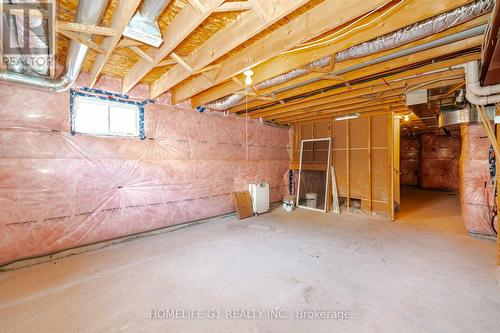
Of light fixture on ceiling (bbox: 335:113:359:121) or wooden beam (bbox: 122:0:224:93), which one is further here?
light fixture on ceiling (bbox: 335:113:359:121)

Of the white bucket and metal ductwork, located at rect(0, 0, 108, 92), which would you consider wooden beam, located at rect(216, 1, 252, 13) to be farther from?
the white bucket

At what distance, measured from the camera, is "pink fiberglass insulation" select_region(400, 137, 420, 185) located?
850 cm

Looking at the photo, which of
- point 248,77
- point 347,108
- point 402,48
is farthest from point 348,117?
point 248,77

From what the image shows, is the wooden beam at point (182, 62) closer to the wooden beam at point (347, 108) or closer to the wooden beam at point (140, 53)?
the wooden beam at point (140, 53)

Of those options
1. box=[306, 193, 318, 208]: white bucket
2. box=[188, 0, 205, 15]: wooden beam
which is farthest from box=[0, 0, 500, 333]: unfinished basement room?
box=[306, 193, 318, 208]: white bucket

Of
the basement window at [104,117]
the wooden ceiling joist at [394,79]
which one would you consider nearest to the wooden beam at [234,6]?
the wooden ceiling joist at [394,79]

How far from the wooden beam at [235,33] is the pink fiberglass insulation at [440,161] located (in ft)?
30.1

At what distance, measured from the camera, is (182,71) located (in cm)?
261

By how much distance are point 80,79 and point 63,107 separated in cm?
46

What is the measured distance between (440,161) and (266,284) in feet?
30.0

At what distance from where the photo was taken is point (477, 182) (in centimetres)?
331

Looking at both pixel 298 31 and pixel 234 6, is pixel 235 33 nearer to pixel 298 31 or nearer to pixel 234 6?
pixel 234 6

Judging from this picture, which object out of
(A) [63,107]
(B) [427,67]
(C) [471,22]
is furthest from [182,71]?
(B) [427,67]

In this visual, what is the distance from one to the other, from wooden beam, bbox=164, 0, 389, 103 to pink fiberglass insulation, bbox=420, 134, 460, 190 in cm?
893
